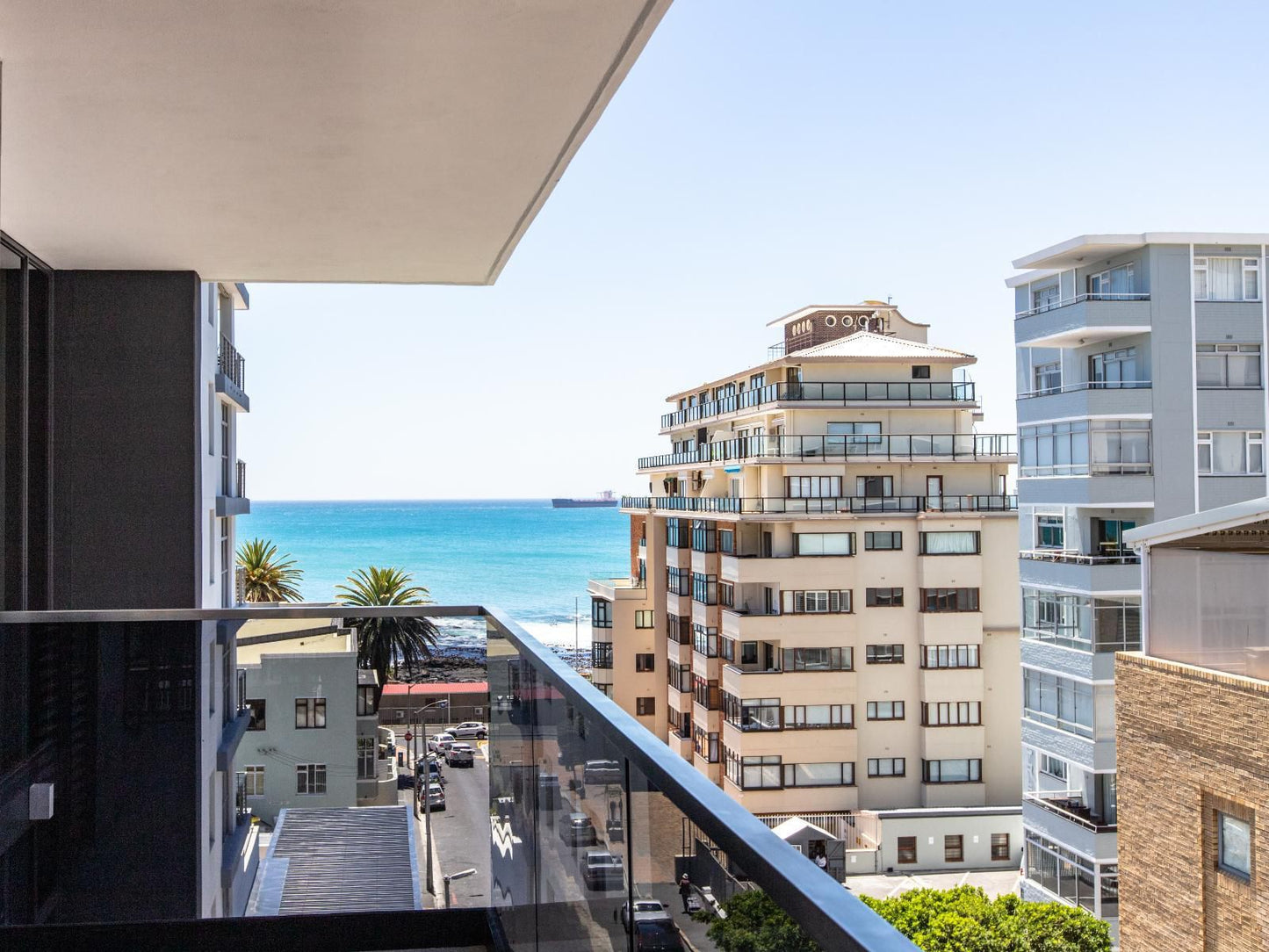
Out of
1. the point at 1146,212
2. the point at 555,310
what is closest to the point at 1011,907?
the point at 1146,212

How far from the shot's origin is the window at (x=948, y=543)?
2456 centimetres

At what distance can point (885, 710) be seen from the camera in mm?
24062

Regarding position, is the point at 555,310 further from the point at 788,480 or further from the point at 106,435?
the point at 106,435

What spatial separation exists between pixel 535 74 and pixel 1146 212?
6090cm

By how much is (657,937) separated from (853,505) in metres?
24.0

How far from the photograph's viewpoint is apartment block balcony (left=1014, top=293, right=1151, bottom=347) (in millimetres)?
17000

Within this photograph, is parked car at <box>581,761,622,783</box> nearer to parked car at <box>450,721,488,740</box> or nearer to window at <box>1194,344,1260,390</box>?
parked car at <box>450,721,488,740</box>

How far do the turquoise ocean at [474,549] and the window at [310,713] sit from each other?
4684 cm

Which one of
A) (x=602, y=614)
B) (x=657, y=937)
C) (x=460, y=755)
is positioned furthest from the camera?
(x=602, y=614)

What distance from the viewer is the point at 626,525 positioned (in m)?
79.1

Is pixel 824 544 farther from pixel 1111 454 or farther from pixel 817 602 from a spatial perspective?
pixel 1111 454

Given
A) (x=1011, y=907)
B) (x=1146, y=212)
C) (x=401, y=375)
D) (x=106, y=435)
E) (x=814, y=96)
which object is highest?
(x=814, y=96)

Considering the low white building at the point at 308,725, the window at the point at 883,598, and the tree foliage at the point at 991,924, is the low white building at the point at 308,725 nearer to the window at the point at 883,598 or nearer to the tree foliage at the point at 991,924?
the tree foliage at the point at 991,924

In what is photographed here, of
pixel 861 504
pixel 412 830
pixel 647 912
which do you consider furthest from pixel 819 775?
pixel 647 912
